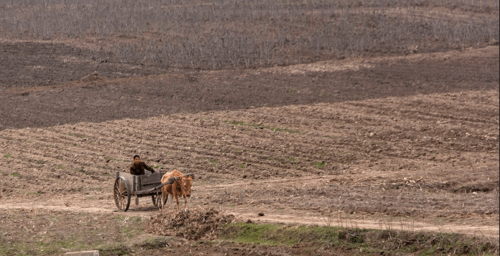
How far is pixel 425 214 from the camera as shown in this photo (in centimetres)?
1301

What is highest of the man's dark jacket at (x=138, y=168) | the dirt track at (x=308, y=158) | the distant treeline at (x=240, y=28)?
the distant treeline at (x=240, y=28)

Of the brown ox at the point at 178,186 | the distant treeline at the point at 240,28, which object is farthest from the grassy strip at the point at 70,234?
the distant treeline at the point at 240,28

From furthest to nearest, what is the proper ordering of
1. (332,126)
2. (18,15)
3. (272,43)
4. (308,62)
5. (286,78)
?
(18,15) < (272,43) < (308,62) < (286,78) < (332,126)

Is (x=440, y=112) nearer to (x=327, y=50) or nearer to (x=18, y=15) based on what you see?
(x=327, y=50)

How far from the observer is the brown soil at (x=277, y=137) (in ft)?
50.6

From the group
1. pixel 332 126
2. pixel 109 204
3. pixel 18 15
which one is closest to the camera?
pixel 109 204

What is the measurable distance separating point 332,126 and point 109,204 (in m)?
9.79

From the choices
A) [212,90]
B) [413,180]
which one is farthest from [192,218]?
[212,90]

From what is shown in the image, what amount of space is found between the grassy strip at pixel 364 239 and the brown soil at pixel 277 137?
51cm

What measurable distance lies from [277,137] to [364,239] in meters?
11.7

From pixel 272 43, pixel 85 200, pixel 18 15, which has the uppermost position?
pixel 18 15

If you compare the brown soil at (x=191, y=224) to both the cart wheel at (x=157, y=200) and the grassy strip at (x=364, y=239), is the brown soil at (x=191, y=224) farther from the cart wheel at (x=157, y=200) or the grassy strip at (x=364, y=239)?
the cart wheel at (x=157, y=200)

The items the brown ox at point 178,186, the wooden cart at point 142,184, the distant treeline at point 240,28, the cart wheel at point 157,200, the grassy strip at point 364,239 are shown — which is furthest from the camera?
the distant treeline at point 240,28

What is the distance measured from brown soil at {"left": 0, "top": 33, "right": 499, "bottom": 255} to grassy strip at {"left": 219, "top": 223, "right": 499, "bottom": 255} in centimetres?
51
